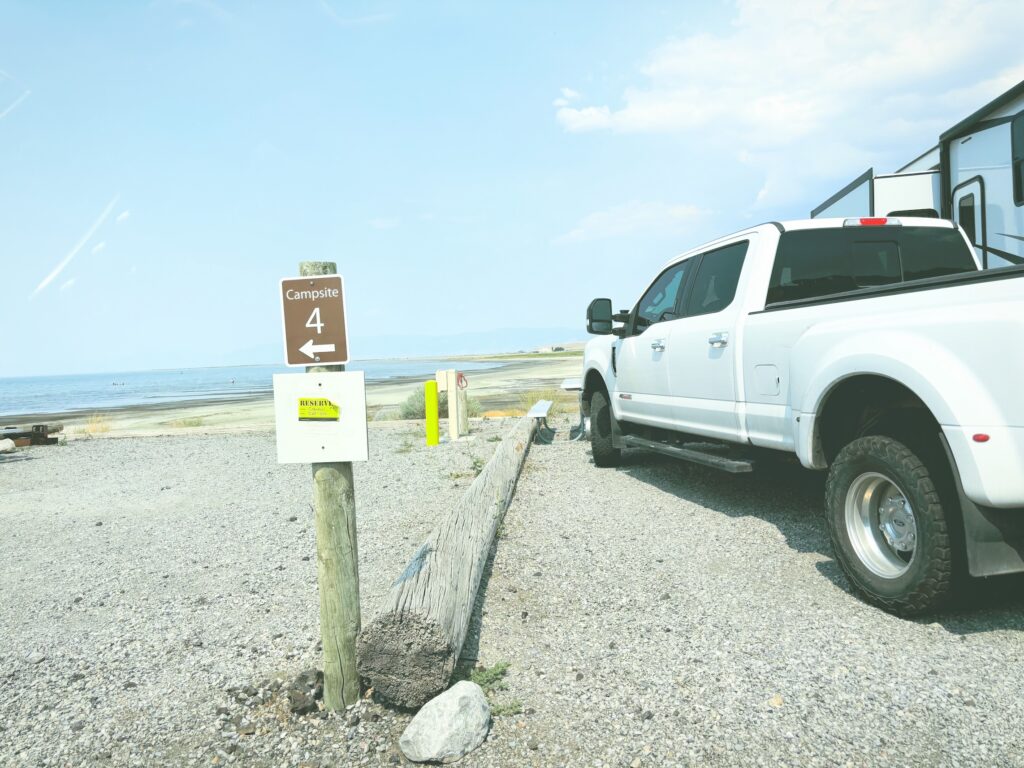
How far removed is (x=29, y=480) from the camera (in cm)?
982

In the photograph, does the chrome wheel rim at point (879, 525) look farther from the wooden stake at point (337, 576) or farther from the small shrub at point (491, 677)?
the wooden stake at point (337, 576)

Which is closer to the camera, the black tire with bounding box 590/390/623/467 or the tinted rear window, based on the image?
the tinted rear window

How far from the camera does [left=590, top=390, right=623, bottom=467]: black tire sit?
8125 millimetres

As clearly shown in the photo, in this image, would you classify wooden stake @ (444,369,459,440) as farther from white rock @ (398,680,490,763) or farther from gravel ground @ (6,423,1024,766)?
white rock @ (398,680,490,763)

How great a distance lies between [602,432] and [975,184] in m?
4.24

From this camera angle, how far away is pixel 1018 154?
5496 millimetres

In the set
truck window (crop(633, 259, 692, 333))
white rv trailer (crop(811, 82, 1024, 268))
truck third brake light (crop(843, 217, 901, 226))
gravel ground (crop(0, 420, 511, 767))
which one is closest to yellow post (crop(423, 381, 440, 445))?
gravel ground (crop(0, 420, 511, 767))

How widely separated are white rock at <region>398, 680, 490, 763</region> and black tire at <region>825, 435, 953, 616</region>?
2.11 metres

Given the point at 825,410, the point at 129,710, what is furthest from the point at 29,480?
the point at 825,410

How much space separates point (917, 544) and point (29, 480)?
1070cm

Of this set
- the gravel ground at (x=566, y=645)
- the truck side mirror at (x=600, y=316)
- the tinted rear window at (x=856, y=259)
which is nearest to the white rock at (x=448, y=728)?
the gravel ground at (x=566, y=645)

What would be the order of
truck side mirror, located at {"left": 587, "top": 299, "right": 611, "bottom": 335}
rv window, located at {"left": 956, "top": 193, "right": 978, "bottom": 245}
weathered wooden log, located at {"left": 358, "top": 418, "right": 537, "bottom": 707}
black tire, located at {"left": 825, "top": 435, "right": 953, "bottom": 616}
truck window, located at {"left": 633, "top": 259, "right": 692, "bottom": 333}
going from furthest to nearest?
truck side mirror, located at {"left": 587, "top": 299, "right": 611, "bottom": 335} < truck window, located at {"left": 633, "top": 259, "right": 692, "bottom": 333} < rv window, located at {"left": 956, "top": 193, "right": 978, "bottom": 245} < black tire, located at {"left": 825, "top": 435, "right": 953, "bottom": 616} < weathered wooden log, located at {"left": 358, "top": 418, "right": 537, "bottom": 707}

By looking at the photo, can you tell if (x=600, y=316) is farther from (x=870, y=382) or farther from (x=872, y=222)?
(x=870, y=382)

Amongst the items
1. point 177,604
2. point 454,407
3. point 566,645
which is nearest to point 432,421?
point 454,407
